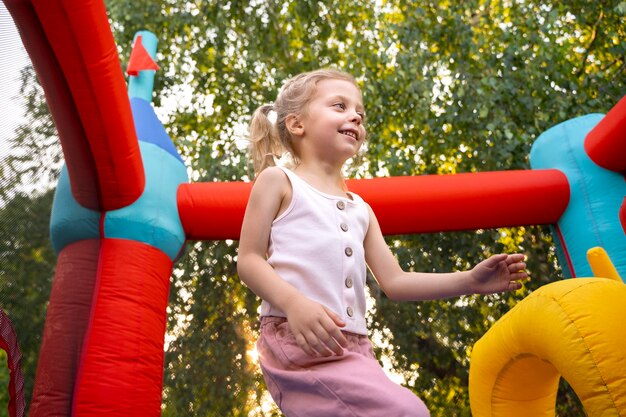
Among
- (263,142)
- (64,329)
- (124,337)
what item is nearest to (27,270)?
(64,329)

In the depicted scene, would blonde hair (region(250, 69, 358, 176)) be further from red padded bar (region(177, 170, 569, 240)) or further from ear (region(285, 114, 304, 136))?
red padded bar (region(177, 170, 569, 240))

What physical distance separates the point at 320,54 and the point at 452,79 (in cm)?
196

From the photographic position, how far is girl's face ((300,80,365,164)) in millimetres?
1446

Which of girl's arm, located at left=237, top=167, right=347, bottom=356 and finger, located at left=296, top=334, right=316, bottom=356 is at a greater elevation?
girl's arm, located at left=237, top=167, right=347, bottom=356

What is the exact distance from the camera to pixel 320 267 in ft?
4.11

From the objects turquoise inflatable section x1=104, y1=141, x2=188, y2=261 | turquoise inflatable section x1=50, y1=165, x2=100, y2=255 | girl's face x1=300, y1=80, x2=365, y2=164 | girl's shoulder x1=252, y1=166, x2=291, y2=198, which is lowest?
girl's shoulder x1=252, y1=166, x2=291, y2=198

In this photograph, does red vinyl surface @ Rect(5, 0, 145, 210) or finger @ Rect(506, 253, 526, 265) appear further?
red vinyl surface @ Rect(5, 0, 145, 210)

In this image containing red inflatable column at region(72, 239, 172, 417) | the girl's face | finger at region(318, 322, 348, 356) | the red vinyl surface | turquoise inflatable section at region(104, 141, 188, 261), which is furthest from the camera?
turquoise inflatable section at region(104, 141, 188, 261)

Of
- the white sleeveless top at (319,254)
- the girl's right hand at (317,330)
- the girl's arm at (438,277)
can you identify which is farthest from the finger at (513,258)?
the girl's right hand at (317,330)

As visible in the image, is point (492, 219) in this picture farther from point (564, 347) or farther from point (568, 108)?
point (568, 108)

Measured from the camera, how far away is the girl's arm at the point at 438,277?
50.3 inches

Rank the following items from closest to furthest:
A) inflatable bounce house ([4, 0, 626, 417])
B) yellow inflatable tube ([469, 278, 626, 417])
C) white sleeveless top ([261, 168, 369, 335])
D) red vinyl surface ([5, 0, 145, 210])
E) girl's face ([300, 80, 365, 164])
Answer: white sleeveless top ([261, 168, 369, 335]) < girl's face ([300, 80, 365, 164]) < yellow inflatable tube ([469, 278, 626, 417]) < inflatable bounce house ([4, 0, 626, 417]) < red vinyl surface ([5, 0, 145, 210])

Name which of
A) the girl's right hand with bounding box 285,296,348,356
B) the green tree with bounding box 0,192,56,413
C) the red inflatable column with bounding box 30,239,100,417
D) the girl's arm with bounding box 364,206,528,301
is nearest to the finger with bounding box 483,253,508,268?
the girl's arm with bounding box 364,206,528,301

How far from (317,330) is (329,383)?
0.13 m
